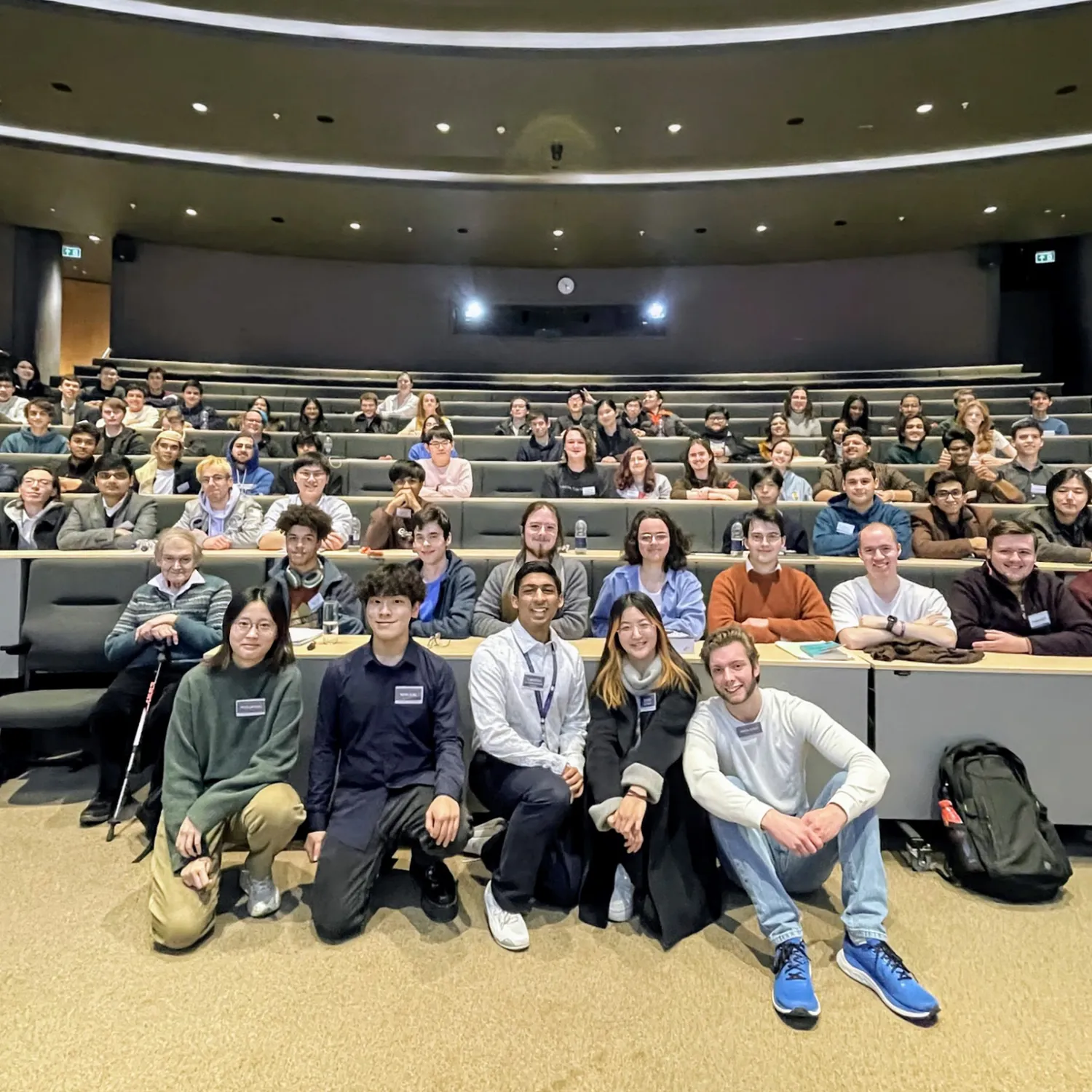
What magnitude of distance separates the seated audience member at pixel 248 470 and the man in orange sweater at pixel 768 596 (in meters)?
2.85

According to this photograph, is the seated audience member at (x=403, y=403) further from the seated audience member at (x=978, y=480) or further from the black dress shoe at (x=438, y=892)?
the black dress shoe at (x=438, y=892)

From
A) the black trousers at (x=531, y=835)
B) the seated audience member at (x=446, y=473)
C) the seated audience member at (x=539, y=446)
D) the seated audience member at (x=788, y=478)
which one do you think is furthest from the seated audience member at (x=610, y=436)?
the black trousers at (x=531, y=835)

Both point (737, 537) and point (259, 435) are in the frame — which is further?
point (259, 435)

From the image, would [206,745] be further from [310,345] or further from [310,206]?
[310,345]

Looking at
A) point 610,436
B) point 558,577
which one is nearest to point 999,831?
point 558,577

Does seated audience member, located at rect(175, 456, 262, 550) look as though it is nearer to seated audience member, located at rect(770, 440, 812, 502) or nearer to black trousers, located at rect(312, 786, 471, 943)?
black trousers, located at rect(312, 786, 471, 943)

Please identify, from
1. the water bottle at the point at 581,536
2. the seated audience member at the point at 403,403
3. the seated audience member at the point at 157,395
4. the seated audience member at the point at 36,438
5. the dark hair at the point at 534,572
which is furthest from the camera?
the seated audience member at the point at 403,403

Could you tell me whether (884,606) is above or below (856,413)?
below

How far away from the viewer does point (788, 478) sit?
415 cm

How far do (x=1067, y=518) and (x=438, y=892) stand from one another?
2945mm

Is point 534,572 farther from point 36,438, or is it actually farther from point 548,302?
point 548,302

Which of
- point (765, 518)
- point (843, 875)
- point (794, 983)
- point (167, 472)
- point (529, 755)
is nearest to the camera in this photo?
point (794, 983)

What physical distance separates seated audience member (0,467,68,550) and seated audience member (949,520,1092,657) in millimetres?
3761

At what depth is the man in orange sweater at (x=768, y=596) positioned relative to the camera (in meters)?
2.27
